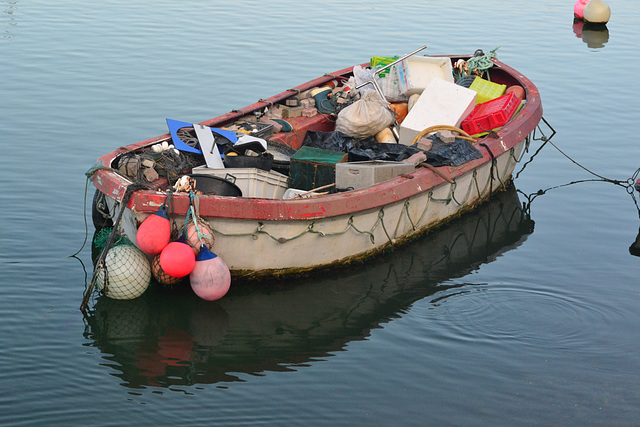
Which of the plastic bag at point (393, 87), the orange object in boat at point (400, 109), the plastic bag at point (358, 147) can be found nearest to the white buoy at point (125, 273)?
the plastic bag at point (358, 147)

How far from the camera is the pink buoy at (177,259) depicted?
277 inches

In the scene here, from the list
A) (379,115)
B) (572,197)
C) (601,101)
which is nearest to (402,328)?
(379,115)

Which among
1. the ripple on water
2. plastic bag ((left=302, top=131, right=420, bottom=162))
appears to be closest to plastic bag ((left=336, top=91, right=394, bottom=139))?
plastic bag ((left=302, top=131, right=420, bottom=162))

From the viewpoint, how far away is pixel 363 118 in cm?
939

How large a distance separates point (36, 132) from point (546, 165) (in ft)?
24.2

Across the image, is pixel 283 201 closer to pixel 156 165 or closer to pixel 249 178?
pixel 249 178

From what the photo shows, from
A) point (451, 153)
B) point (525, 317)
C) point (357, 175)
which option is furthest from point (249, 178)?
point (525, 317)

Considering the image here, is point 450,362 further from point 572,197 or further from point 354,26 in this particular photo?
point 354,26

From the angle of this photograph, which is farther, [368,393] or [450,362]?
[450,362]

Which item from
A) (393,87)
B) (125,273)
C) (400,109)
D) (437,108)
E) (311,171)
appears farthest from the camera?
(393,87)

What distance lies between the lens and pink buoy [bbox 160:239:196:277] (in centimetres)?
703

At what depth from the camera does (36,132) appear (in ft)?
38.8

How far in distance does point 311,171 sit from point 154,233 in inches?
77.7

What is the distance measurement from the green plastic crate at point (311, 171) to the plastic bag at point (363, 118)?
37.1 inches
